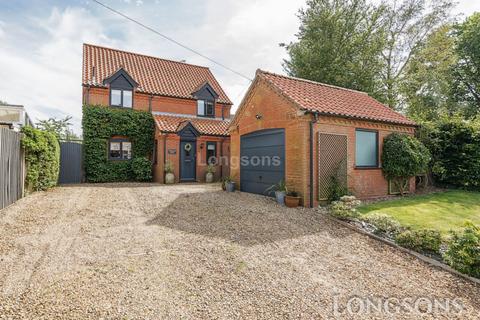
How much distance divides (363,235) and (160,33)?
41.8ft

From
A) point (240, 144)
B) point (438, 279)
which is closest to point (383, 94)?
point (240, 144)

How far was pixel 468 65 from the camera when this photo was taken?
26.3m

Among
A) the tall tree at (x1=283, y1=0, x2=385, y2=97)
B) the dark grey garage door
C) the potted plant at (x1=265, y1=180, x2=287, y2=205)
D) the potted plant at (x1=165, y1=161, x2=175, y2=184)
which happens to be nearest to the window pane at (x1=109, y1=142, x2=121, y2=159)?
the potted plant at (x1=165, y1=161, x2=175, y2=184)

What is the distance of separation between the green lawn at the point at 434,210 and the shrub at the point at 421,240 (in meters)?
1.37

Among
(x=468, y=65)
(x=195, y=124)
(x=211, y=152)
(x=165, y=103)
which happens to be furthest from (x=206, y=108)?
(x=468, y=65)

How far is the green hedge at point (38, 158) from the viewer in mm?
9242

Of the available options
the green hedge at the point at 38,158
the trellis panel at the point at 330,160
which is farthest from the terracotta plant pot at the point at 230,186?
the green hedge at the point at 38,158

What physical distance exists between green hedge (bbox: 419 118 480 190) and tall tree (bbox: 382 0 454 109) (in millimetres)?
9988

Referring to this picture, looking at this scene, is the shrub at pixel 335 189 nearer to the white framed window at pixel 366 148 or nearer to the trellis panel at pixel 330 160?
the trellis panel at pixel 330 160

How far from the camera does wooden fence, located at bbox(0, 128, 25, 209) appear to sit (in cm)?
718

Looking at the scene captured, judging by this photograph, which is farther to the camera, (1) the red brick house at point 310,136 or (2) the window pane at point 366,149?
(2) the window pane at point 366,149

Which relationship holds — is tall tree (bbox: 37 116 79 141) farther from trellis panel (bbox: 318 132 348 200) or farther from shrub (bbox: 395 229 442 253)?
shrub (bbox: 395 229 442 253)

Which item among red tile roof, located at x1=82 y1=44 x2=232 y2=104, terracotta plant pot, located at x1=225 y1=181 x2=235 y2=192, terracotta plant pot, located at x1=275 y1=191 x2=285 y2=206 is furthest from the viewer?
red tile roof, located at x1=82 y1=44 x2=232 y2=104

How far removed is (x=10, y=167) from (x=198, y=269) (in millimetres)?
7623
